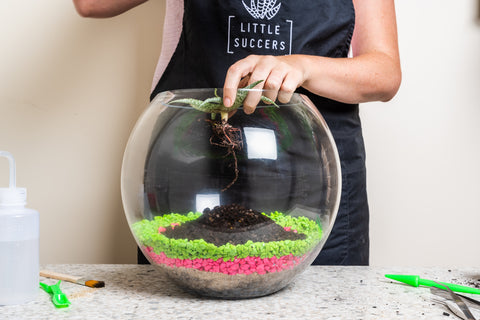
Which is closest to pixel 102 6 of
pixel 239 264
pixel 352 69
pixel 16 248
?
pixel 352 69

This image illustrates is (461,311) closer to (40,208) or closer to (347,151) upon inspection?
(347,151)

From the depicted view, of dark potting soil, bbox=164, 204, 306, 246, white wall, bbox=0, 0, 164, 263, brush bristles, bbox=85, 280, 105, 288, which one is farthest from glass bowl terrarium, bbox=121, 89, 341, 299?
white wall, bbox=0, 0, 164, 263

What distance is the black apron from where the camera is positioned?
108 centimetres

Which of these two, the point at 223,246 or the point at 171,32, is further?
the point at 171,32

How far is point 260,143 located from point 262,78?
14 cm

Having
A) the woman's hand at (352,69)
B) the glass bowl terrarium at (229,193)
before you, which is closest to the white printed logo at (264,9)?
the woman's hand at (352,69)

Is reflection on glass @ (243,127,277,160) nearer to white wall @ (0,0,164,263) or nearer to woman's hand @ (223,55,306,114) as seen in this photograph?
woman's hand @ (223,55,306,114)

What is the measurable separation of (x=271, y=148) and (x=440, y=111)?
3.50 ft

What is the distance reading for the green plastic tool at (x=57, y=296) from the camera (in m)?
0.64

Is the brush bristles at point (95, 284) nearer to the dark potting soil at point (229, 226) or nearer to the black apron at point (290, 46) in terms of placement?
the dark potting soil at point (229, 226)

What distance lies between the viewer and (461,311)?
0.64m

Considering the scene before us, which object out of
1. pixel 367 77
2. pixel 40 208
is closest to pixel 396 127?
pixel 367 77

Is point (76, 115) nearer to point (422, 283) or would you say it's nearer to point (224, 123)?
point (224, 123)

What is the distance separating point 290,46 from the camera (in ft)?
3.57
